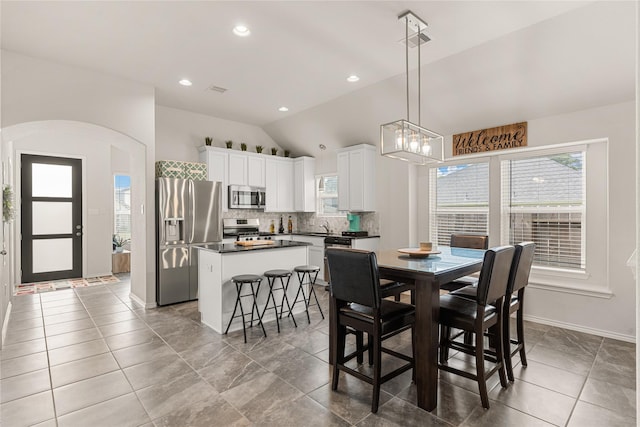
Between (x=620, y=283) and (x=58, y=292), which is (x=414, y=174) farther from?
(x=58, y=292)

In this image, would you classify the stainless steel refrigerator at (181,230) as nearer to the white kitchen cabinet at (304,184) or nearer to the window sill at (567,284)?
the white kitchen cabinet at (304,184)

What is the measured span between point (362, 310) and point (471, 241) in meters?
2.03

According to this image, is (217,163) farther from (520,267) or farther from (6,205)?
(520,267)

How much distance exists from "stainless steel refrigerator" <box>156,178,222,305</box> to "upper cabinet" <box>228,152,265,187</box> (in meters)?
1.00

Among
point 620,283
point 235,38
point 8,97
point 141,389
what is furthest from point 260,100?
point 620,283

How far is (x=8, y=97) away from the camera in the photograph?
3578 millimetres

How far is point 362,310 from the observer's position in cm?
247

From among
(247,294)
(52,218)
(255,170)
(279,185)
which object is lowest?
(247,294)

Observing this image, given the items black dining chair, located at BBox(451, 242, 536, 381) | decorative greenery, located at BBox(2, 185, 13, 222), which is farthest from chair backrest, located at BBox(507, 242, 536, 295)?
decorative greenery, located at BBox(2, 185, 13, 222)

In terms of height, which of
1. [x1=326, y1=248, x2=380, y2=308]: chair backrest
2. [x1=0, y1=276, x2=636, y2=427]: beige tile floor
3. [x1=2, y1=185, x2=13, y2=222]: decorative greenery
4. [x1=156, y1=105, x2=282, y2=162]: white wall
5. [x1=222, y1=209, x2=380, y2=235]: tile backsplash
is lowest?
[x1=0, y1=276, x2=636, y2=427]: beige tile floor

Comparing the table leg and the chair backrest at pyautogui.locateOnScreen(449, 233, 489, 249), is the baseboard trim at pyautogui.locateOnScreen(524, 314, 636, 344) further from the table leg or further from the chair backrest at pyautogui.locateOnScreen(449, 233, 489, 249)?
the table leg

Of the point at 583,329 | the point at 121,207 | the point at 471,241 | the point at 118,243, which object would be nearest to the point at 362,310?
the point at 471,241

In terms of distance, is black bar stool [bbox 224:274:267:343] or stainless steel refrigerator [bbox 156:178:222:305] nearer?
black bar stool [bbox 224:274:267:343]

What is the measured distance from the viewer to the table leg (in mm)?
2256
